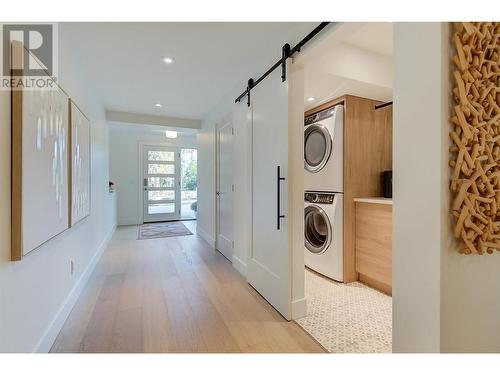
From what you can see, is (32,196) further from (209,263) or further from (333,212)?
(333,212)

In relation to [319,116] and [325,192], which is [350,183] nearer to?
[325,192]

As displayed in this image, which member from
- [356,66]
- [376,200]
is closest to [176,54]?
[356,66]

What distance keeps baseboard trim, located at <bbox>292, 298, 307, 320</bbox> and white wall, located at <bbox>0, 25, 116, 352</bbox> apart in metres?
1.68

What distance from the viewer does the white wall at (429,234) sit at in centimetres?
90

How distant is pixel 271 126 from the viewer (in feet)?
6.81

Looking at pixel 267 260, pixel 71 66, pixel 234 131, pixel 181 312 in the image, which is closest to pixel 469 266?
pixel 267 260

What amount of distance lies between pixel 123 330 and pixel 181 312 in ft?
1.41

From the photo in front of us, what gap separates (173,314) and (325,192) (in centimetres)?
193

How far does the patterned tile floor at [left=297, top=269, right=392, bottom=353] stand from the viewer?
1549 mm

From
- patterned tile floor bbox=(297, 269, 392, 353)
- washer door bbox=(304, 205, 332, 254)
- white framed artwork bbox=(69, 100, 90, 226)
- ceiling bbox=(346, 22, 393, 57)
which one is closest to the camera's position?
patterned tile floor bbox=(297, 269, 392, 353)

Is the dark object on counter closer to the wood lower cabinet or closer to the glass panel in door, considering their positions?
the wood lower cabinet

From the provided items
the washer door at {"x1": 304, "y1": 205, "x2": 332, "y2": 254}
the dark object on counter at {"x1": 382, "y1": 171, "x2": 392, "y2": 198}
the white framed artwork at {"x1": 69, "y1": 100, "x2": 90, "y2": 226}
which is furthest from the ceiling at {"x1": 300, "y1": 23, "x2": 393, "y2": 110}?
the white framed artwork at {"x1": 69, "y1": 100, "x2": 90, "y2": 226}

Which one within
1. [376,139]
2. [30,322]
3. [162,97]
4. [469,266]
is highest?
[162,97]

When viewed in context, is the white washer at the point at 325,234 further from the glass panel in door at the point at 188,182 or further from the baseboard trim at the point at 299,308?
the glass panel in door at the point at 188,182
